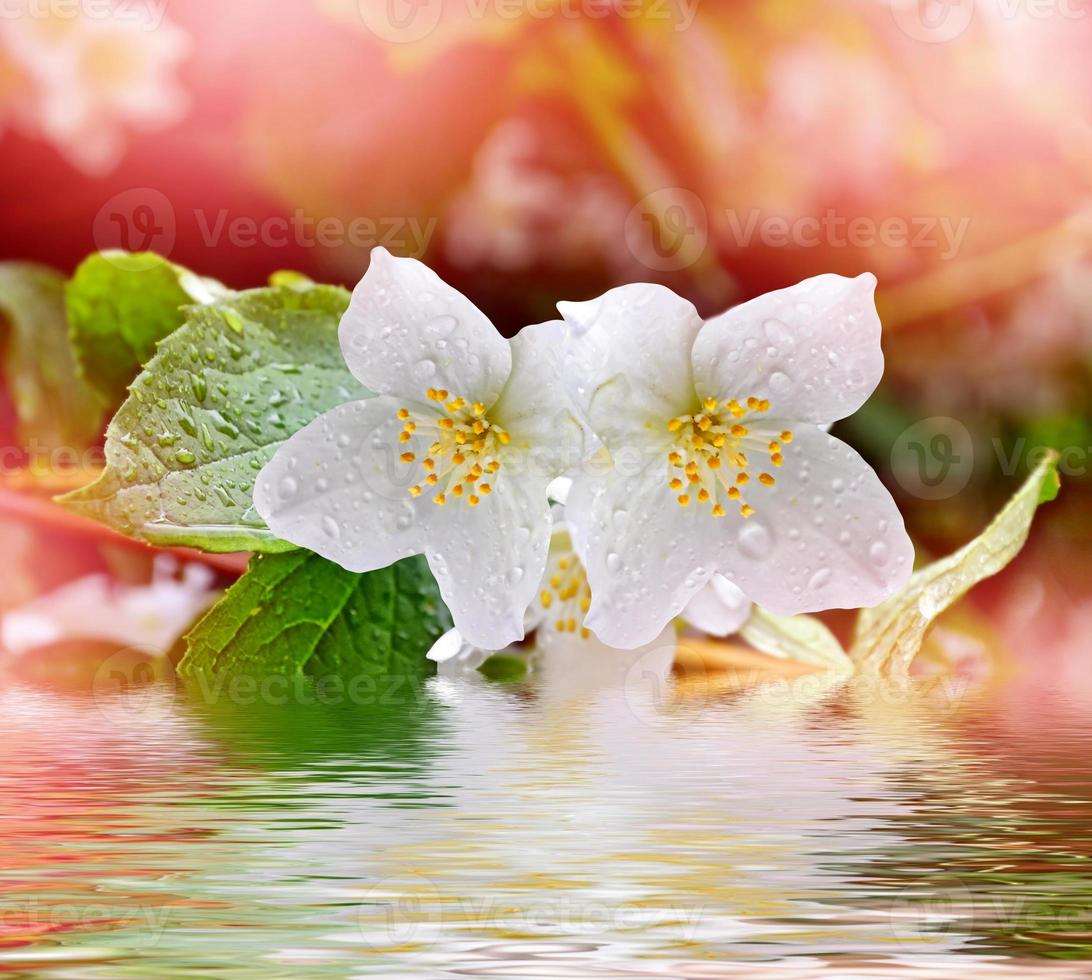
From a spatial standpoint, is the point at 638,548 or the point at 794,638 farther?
the point at 794,638

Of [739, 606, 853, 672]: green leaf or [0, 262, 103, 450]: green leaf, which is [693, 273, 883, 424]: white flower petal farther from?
[0, 262, 103, 450]: green leaf

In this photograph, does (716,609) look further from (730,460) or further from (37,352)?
(37,352)

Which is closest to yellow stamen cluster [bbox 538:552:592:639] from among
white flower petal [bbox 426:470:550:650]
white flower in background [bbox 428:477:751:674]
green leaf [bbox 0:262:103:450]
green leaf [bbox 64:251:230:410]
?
white flower in background [bbox 428:477:751:674]

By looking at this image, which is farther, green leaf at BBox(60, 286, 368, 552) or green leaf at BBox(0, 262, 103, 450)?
green leaf at BBox(0, 262, 103, 450)

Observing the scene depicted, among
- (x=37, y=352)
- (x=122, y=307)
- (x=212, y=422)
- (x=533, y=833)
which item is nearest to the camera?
(x=533, y=833)

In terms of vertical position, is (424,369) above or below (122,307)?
below

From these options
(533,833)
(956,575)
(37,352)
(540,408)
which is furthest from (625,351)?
(37,352)
